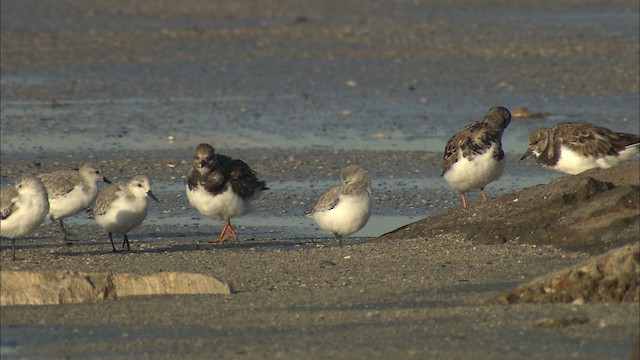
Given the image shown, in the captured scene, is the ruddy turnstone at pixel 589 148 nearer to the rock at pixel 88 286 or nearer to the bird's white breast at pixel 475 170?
the bird's white breast at pixel 475 170

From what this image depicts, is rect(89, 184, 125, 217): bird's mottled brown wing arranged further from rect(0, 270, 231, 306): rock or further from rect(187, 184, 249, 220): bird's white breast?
rect(0, 270, 231, 306): rock

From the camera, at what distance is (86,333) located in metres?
6.90

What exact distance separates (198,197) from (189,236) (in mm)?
415

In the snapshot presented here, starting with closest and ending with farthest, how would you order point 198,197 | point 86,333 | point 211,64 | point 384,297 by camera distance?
point 86,333, point 384,297, point 198,197, point 211,64

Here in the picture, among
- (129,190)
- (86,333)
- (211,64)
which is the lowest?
(86,333)

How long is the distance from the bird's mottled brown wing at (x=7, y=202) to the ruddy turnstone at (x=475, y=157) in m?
3.87

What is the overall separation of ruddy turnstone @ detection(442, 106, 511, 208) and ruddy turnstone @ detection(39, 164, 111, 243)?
3.13m

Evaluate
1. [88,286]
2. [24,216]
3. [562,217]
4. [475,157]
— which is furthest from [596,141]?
[88,286]

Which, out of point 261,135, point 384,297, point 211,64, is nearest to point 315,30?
point 211,64

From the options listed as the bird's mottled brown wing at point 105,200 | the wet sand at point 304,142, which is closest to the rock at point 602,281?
the wet sand at point 304,142

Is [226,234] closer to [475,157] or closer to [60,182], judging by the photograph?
[60,182]

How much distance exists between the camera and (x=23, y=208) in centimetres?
975

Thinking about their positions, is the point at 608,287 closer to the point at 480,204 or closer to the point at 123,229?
the point at 480,204

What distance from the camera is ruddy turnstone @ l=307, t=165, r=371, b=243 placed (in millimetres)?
10336
